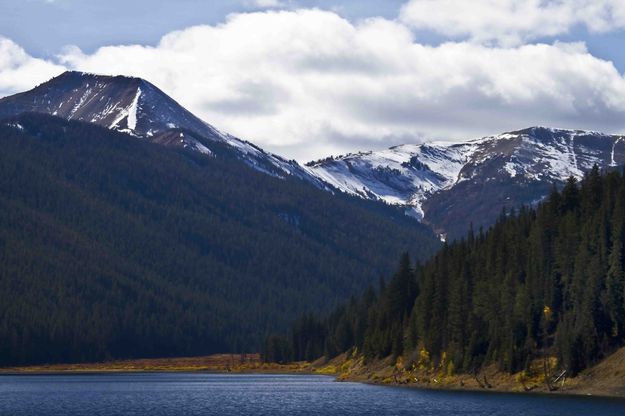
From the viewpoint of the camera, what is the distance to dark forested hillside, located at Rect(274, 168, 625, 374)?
14938 cm

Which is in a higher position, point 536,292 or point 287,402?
point 536,292

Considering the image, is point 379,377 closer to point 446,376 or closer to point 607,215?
point 446,376

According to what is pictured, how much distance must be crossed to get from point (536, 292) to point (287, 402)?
37.7m

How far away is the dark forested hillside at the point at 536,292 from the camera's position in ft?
490

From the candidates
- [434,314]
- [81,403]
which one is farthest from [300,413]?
[434,314]

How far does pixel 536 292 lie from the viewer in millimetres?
164375

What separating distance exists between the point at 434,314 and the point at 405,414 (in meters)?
61.6

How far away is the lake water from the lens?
12825cm

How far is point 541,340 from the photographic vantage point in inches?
6206

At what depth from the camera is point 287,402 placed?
14762 centimetres

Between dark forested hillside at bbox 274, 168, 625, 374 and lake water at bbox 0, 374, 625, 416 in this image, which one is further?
dark forested hillside at bbox 274, 168, 625, 374

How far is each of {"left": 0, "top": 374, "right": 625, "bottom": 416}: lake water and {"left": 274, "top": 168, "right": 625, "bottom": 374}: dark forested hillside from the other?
28.6ft

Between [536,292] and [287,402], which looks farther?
[536,292]

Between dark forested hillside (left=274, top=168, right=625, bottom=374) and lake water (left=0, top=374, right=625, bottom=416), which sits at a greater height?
dark forested hillside (left=274, top=168, right=625, bottom=374)
